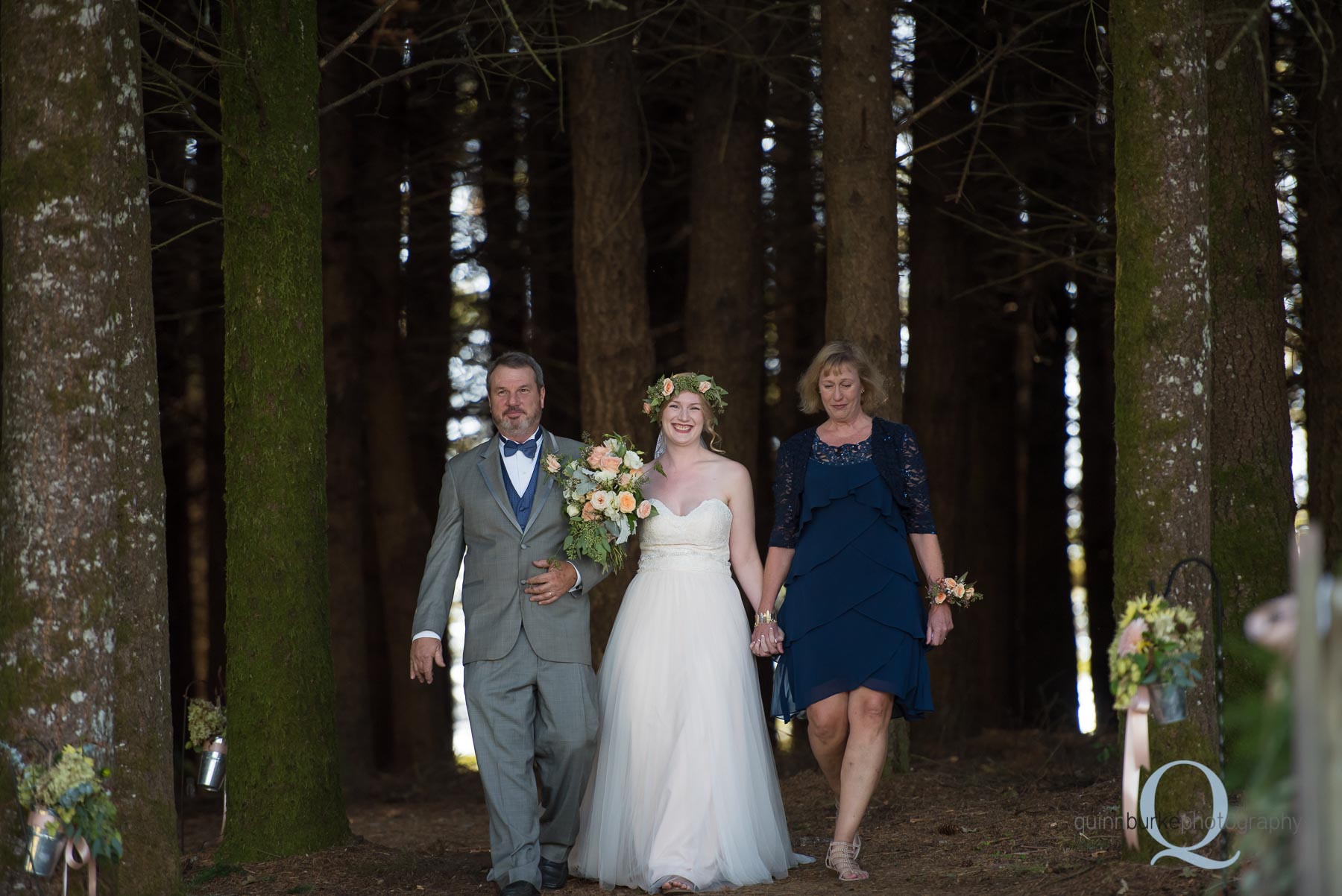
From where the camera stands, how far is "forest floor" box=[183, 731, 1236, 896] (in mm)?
5312

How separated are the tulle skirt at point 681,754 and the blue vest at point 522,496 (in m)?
0.62

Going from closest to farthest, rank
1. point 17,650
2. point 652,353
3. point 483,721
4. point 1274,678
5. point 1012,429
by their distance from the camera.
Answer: point 1274,678 → point 17,650 → point 483,721 → point 652,353 → point 1012,429

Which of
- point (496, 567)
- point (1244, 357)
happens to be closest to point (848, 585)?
point (496, 567)

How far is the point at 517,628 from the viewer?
19.3 ft

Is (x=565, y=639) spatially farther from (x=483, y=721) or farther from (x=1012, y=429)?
(x=1012, y=429)

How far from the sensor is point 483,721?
5832mm

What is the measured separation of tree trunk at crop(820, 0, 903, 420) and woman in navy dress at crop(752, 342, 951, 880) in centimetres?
164

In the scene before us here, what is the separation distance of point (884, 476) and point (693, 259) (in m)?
4.77

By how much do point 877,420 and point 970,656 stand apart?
7246mm

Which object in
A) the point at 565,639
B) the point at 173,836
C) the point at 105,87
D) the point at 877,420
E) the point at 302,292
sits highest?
the point at 105,87

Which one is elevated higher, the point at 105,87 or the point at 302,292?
the point at 105,87

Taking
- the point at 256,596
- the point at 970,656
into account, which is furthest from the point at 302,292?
the point at 970,656

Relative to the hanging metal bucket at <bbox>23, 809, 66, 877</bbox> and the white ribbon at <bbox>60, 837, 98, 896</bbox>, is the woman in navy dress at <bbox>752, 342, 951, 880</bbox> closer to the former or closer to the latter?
the white ribbon at <bbox>60, 837, 98, 896</bbox>

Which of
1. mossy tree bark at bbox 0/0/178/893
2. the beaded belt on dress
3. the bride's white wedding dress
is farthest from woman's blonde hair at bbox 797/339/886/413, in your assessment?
mossy tree bark at bbox 0/0/178/893
